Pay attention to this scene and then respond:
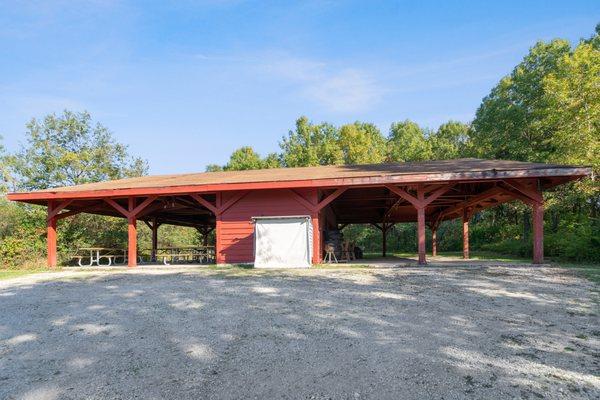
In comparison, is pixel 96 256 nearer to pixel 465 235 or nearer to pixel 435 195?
pixel 435 195

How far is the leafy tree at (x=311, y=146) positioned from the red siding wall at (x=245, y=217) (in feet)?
69.3

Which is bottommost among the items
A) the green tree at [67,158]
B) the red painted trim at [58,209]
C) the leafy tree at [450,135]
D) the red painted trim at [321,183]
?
the red painted trim at [58,209]

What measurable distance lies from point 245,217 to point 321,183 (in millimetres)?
3012

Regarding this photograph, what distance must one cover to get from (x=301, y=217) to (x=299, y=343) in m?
7.68

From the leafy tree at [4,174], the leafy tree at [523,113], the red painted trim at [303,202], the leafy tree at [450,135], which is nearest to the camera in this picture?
the red painted trim at [303,202]

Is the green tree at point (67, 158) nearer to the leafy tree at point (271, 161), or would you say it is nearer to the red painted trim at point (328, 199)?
the leafy tree at point (271, 161)

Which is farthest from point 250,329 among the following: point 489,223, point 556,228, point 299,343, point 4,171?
point 4,171

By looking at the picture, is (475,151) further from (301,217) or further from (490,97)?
(301,217)

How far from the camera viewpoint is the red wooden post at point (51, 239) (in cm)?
1464

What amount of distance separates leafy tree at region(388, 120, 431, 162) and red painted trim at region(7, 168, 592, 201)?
28.5 meters

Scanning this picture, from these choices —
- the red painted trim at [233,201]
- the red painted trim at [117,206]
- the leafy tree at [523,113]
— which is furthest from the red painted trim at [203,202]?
the leafy tree at [523,113]

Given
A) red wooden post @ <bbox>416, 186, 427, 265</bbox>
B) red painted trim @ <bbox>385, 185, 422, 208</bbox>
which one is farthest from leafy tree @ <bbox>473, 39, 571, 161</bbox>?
red painted trim @ <bbox>385, 185, 422, 208</bbox>

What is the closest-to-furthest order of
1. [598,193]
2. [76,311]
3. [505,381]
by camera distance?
[505,381]
[76,311]
[598,193]

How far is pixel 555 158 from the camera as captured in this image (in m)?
17.7
